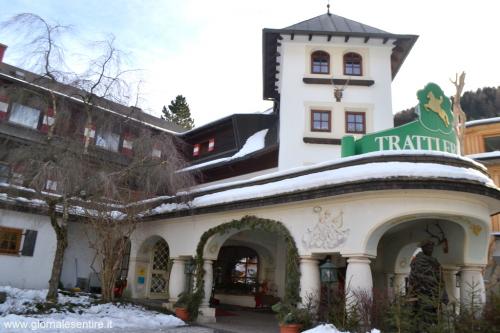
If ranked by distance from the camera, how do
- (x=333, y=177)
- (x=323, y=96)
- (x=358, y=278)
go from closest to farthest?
(x=358, y=278) → (x=333, y=177) → (x=323, y=96)

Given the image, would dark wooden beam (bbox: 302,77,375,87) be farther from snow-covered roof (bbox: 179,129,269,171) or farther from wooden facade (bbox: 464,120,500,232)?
wooden facade (bbox: 464,120,500,232)

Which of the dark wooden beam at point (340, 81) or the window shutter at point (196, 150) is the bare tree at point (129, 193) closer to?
the dark wooden beam at point (340, 81)

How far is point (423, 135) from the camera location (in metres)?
11.4

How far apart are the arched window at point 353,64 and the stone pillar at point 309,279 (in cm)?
1072

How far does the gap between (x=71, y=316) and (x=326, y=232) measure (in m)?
7.50

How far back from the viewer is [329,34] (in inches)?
741

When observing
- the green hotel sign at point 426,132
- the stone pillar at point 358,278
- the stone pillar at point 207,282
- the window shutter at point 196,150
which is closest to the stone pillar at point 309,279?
the stone pillar at point 358,278

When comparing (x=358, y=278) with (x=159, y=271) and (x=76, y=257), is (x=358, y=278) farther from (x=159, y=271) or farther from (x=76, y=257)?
(x=76, y=257)

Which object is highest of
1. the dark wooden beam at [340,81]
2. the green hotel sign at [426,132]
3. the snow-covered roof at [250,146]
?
the dark wooden beam at [340,81]

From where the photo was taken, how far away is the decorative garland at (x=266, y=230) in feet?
36.1

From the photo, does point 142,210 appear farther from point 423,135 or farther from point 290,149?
point 423,135

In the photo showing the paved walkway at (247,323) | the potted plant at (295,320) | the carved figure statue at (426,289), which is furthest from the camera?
the paved walkway at (247,323)

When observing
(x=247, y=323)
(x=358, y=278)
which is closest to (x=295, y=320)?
(x=358, y=278)

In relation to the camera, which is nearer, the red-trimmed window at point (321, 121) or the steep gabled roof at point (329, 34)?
the red-trimmed window at point (321, 121)
